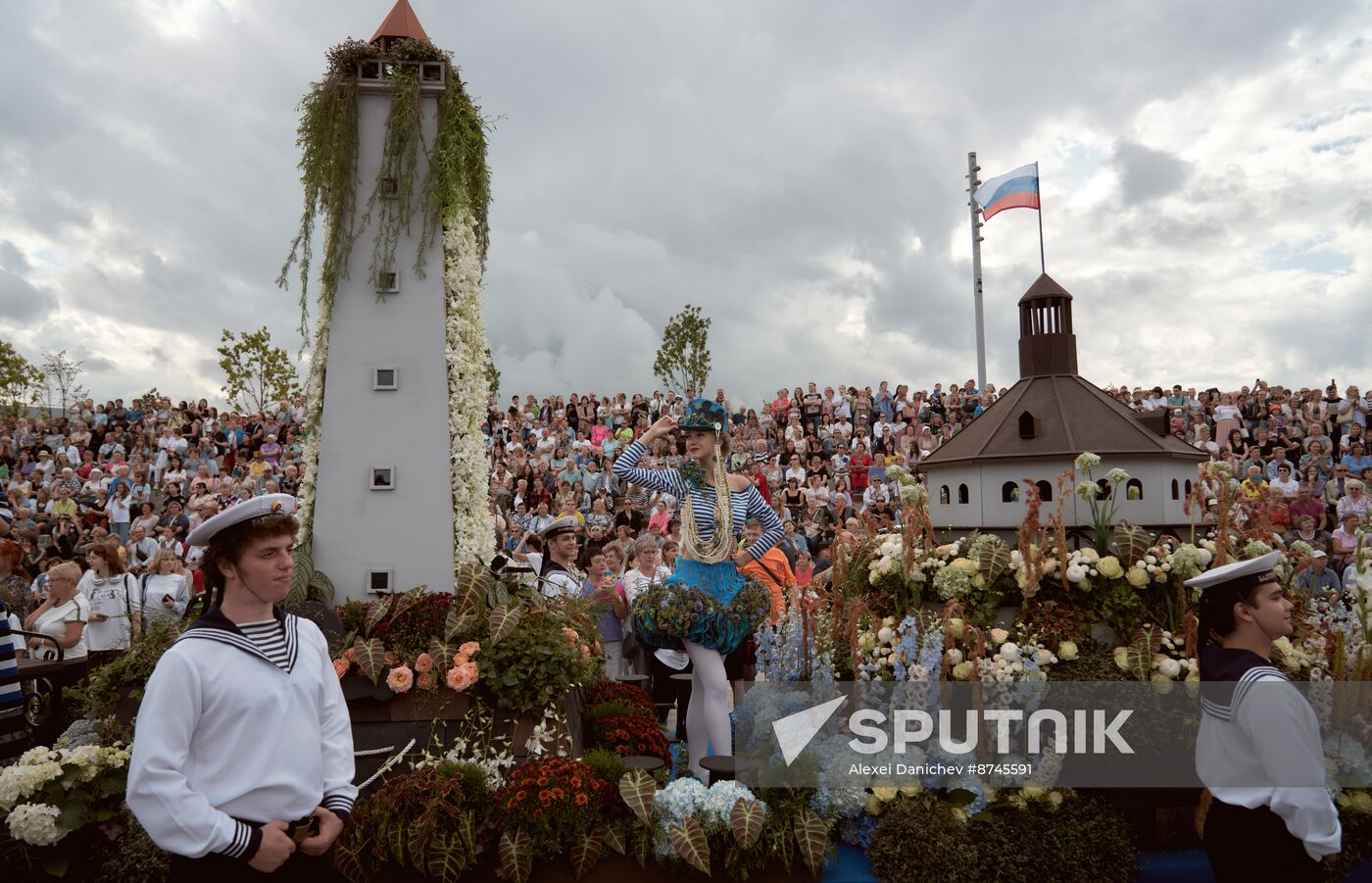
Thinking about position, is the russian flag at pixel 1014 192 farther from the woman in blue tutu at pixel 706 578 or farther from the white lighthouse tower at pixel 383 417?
the woman in blue tutu at pixel 706 578

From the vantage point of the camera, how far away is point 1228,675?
314cm

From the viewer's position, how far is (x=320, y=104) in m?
8.41

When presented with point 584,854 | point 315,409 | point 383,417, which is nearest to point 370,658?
point 584,854

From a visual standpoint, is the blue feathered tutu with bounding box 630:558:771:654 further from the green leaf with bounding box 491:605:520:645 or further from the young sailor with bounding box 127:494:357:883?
the young sailor with bounding box 127:494:357:883

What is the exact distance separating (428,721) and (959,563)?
137 inches

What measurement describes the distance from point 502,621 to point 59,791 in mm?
2465

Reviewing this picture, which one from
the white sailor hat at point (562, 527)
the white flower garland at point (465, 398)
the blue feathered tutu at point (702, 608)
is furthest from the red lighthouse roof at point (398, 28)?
the blue feathered tutu at point (702, 608)

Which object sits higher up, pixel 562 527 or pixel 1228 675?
pixel 562 527

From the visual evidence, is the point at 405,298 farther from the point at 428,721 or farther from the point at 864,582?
the point at 864,582

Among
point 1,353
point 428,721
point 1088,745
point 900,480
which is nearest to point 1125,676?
point 1088,745

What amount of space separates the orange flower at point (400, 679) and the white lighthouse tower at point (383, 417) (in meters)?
2.53

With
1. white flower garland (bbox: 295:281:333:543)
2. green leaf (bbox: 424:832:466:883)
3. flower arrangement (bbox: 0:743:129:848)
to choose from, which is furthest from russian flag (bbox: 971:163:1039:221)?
flower arrangement (bbox: 0:743:129:848)

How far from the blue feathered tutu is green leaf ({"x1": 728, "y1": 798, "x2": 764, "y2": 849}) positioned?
38.7 inches

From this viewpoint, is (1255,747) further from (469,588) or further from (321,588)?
(321,588)
